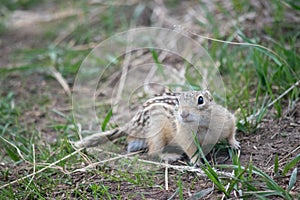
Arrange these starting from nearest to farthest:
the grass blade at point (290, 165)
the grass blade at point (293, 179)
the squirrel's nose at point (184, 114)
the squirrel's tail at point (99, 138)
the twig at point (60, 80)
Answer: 1. the grass blade at point (293, 179)
2. the grass blade at point (290, 165)
3. the squirrel's nose at point (184, 114)
4. the squirrel's tail at point (99, 138)
5. the twig at point (60, 80)

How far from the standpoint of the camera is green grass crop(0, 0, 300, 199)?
3.61 metres

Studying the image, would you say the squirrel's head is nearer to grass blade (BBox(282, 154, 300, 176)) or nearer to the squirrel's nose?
the squirrel's nose

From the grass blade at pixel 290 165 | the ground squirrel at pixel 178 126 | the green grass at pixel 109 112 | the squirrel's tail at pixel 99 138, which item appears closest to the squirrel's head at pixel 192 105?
the ground squirrel at pixel 178 126

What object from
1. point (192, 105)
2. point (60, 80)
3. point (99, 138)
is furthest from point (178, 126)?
point (60, 80)

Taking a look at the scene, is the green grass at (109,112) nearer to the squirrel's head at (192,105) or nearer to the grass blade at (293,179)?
the grass blade at (293,179)

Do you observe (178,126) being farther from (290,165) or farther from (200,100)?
(290,165)

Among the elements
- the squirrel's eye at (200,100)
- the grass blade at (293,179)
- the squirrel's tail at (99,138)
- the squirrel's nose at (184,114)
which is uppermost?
the squirrel's eye at (200,100)

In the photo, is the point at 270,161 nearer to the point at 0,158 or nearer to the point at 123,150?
the point at 123,150

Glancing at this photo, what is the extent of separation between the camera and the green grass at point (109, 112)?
361 cm

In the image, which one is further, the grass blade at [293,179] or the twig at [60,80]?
the twig at [60,80]

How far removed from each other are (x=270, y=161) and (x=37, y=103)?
301cm

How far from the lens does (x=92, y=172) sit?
13.5 feet

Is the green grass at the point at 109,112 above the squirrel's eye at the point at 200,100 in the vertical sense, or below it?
below

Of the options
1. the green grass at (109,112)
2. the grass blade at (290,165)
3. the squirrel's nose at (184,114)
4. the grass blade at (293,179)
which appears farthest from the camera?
the squirrel's nose at (184,114)
